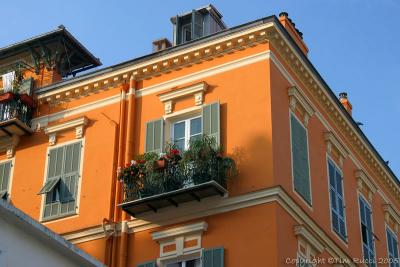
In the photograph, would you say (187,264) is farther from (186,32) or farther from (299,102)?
(186,32)

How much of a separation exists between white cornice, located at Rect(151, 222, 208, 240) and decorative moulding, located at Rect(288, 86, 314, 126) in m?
4.16

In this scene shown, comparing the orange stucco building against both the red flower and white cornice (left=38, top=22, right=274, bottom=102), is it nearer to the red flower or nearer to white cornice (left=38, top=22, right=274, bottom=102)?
white cornice (left=38, top=22, right=274, bottom=102)

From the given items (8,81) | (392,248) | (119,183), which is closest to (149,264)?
(119,183)

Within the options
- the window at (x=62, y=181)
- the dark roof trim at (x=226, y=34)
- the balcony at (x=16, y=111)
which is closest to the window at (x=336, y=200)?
the dark roof trim at (x=226, y=34)

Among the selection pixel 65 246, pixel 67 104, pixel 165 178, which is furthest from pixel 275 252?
pixel 67 104

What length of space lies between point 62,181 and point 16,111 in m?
2.76

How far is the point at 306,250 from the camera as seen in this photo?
2233 cm

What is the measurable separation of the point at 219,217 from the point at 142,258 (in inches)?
85.7

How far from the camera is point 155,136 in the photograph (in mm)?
23984

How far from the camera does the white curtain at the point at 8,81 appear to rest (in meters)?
26.8

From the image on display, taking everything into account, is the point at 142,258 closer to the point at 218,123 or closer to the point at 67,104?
the point at 218,123

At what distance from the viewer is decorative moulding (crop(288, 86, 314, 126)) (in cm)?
2405

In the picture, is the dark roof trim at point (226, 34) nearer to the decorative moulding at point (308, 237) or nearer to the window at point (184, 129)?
the window at point (184, 129)

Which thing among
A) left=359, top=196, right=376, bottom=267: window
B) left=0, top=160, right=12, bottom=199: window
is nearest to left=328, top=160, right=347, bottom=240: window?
left=359, top=196, right=376, bottom=267: window
